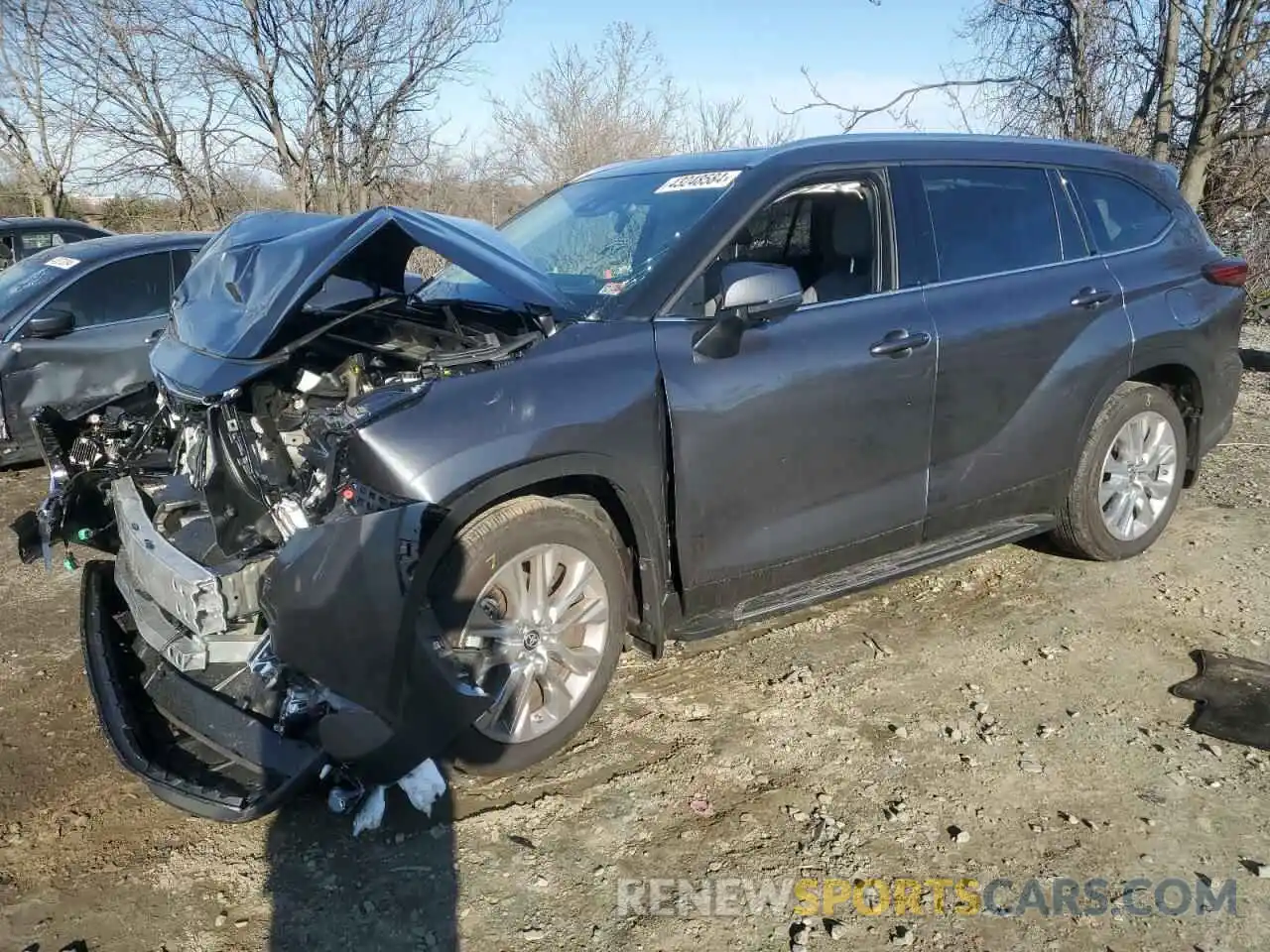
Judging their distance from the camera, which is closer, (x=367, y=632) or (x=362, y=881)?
(x=367, y=632)

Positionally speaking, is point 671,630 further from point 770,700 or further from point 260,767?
point 260,767

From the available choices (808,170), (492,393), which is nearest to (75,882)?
(492,393)

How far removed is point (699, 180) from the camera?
12.0 ft

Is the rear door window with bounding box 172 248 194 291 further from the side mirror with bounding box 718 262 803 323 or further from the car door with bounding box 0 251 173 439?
the side mirror with bounding box 718 262 803 323

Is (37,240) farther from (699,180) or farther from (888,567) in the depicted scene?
(888,567)

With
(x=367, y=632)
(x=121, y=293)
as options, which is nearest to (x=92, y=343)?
(x=121, y=293)

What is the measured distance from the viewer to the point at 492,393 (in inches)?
112

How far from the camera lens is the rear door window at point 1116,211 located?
4406mm

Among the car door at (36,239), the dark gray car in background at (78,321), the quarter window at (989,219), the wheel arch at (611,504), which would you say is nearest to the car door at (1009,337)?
the quarter window at (989,219)

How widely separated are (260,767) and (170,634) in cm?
67

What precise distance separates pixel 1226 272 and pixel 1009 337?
1712 mm

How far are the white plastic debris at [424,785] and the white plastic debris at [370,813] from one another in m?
0.08

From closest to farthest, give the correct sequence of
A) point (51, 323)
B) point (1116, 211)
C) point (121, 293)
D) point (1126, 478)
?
point (1116, 211) → point (1126, 478) → point (51, 323) → point (121, 293)

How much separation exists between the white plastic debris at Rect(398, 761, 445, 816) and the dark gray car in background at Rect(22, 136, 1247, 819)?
0.13m
